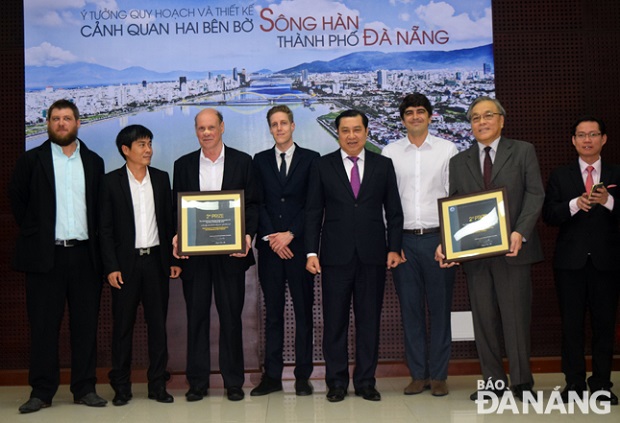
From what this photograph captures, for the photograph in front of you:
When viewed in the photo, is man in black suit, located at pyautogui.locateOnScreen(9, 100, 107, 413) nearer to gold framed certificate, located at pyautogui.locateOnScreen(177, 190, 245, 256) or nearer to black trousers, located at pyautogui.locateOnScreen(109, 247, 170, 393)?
black trousers, located at pyautogui.locateOnScreen(109, 247, 170, 393)

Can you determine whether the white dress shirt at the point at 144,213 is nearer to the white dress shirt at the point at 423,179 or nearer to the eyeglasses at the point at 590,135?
the white dress shirt at the point at 423,179

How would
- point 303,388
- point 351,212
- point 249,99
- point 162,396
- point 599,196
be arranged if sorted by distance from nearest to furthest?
point 599,196, point 351,212, point 162,396, point 303,388, point 249,99

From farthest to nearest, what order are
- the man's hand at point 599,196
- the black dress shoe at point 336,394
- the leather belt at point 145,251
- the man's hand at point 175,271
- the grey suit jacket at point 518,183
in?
the man's hand at point 175,271, the leather belt at point 145,251, the black dress shoe at point 336,394, the grey suit jacket at point 518,183, the man's hand at point 599,196

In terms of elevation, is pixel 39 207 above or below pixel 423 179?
below

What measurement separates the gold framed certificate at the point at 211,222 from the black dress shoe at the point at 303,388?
1.08 m

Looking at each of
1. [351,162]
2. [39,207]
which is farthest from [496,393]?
[39,207]

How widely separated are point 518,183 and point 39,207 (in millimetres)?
3260

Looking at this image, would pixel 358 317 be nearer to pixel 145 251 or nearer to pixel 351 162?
pixel 351 162

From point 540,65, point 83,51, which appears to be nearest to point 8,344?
point 83,51

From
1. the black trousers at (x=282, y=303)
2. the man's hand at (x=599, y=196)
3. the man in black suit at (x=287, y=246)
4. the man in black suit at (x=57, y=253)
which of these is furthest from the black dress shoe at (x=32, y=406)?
the man's hand at (x=599, y=196)

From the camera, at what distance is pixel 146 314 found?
4539 millimetres

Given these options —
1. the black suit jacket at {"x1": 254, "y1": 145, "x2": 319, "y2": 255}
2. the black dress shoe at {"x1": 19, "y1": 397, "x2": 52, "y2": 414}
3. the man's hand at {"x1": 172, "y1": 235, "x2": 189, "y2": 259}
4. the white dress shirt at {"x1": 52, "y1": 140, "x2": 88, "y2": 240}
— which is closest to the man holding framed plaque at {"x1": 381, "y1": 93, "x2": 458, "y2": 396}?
the black suit jacket at {"x1": 254, "y1": 145, "x2": 319, "y2": 255}

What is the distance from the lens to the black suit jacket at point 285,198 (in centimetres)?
460

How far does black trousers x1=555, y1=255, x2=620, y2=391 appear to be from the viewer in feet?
14.0
